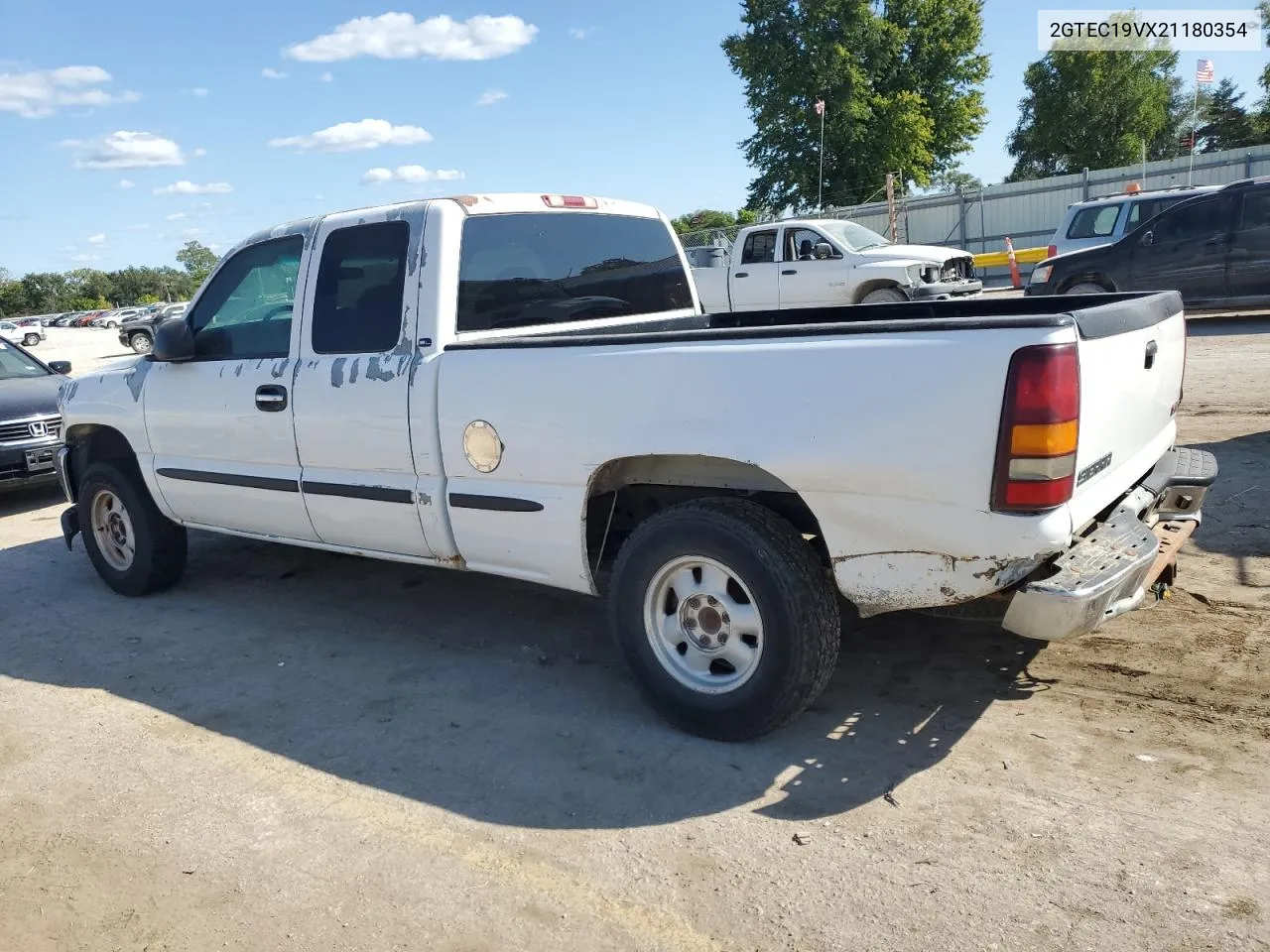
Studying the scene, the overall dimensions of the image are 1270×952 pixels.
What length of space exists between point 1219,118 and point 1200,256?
60571mm

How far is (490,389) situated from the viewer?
385cm

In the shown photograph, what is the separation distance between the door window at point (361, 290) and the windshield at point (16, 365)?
666 centimetres

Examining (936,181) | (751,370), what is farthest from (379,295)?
Result: (936,181)

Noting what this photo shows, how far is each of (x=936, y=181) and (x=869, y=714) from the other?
50.3 m

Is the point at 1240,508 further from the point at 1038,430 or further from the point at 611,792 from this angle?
the point at 611,792

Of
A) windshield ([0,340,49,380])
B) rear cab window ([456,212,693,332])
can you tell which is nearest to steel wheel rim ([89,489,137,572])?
rear cab window ([456,212,693,332])

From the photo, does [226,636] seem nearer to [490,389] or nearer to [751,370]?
[490,389]

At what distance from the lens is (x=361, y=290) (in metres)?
4.47

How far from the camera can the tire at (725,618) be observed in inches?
130

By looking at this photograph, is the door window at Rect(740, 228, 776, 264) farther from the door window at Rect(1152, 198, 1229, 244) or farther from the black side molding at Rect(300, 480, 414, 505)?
the black side molding at Rect(300, 480, 414, 505)

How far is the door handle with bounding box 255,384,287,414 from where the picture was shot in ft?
15.3

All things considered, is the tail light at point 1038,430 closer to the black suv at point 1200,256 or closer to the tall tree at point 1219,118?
the black suv at point 1200,256

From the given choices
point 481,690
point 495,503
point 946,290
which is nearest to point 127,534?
Answer: point 481,690

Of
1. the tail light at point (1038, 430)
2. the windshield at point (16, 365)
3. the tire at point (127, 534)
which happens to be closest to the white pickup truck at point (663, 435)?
the tail light at point (1038, 430)
